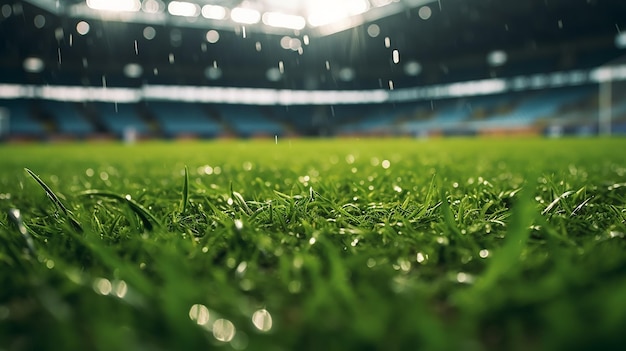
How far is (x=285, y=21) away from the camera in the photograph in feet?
76.0

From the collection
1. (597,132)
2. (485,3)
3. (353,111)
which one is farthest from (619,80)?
(353,111)

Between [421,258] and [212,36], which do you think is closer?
[421,258]

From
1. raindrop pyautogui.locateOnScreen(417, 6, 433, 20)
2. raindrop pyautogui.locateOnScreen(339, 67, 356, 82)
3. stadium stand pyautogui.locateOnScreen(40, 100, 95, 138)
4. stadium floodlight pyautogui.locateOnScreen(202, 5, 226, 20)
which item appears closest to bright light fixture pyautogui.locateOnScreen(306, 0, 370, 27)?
raindrop pyautogui.locateOnScreen(417, 6, 433, 20)

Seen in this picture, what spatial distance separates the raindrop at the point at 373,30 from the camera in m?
22.4

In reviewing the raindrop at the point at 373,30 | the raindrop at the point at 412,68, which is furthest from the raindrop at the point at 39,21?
the raindrop at the point at 412,68

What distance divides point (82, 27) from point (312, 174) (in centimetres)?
2231

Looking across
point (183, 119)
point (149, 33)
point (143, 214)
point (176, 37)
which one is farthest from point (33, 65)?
point (143, 214)

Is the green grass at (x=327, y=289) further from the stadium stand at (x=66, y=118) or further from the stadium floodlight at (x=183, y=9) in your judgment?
the stadium stand at (x=66, y=118)

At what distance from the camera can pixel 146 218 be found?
938mm

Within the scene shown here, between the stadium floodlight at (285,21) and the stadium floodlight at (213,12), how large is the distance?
2.32 meters

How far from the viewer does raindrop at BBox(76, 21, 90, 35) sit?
66.3ft

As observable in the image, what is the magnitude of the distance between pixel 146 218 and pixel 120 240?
0.07 metres

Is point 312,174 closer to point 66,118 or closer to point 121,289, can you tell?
point 121,289

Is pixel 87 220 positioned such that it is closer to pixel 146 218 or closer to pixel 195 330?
pixel 146 218
